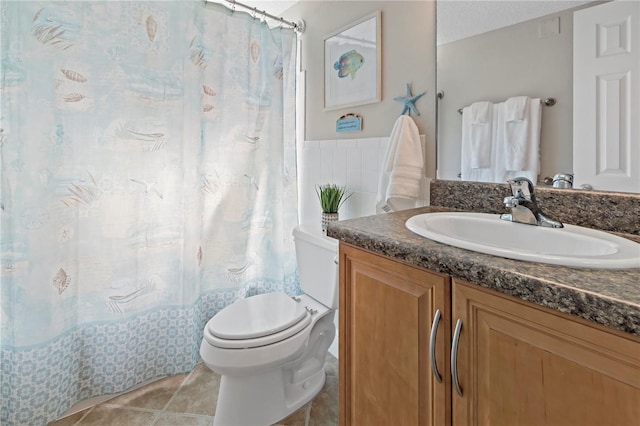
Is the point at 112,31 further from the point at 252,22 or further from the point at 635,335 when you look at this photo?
the point at 635,335

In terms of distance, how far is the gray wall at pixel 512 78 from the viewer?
3.26ft

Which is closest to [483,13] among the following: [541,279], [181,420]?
[541,279]

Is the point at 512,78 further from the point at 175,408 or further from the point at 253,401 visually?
the point at 175,408

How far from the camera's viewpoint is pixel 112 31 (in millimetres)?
1416

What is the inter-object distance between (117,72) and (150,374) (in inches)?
56.0

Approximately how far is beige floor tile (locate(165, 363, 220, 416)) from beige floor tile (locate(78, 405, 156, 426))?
0.30 feet

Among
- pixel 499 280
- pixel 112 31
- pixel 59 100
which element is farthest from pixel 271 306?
pixel 112 31

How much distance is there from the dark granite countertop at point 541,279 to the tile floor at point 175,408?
106cm

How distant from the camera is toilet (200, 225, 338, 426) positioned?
4.11ft

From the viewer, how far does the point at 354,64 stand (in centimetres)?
170

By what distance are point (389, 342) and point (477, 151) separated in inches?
30.6

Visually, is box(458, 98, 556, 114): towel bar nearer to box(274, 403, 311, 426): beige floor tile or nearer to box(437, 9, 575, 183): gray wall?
box(437, 9, 575, 183): gray wall

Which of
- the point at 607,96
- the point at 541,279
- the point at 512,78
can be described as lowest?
the point at 541,279

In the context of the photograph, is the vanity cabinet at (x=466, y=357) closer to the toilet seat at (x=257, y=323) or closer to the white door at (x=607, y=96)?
the toilet seat at (x=257, y=323)
